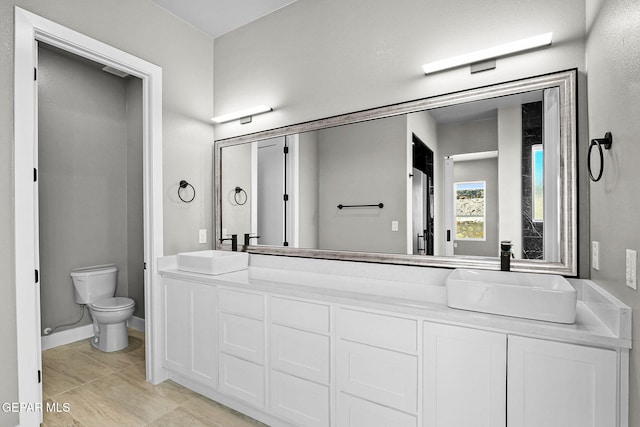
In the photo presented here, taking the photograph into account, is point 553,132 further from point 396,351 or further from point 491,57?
point 396,351

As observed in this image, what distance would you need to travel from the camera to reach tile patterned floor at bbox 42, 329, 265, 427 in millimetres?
2021

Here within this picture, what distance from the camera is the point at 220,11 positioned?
8.50 feet

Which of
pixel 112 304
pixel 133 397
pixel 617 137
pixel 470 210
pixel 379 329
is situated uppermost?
pixel 617 137

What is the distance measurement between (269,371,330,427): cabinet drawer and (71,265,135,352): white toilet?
1949mm

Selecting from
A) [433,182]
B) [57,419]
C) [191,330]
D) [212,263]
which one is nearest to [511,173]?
[433,182]

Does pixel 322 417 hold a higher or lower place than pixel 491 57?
lower

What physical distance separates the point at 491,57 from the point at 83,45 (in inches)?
95.7

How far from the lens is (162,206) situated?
100 inches

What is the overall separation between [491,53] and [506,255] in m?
1.03

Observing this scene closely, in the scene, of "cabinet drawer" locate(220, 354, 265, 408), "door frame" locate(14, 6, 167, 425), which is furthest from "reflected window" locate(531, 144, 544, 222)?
"door frame" locate(14, 6, 167, 425)

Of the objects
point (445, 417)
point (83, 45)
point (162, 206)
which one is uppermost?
point (83, 45)

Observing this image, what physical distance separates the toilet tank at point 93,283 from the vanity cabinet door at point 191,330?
128cm

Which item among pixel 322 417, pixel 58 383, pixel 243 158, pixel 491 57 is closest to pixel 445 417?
pixel 322 417

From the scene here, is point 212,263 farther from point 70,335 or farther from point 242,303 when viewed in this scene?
point 70,335
